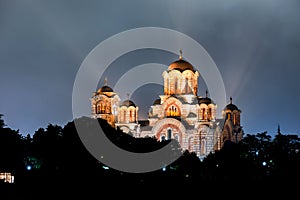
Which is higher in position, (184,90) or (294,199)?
(184,90)

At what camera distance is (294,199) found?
1057 inches

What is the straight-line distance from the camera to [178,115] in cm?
6303

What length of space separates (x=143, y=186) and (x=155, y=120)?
Result: 1327 inches

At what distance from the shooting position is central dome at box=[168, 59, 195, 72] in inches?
2511

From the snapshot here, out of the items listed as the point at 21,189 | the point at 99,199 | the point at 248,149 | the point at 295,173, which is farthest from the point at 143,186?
the point at 248,149

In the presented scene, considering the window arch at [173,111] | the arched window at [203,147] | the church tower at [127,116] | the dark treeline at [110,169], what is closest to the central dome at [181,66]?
the window arch at [173,111]

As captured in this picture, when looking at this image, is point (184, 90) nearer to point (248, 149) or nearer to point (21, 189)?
point (248, 149)

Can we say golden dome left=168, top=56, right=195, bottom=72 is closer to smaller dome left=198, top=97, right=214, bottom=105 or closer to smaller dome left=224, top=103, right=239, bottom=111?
smaller dome left=198, top=97, right=214, bottom=105

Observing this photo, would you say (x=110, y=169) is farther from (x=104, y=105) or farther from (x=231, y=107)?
(x=231, y=107)

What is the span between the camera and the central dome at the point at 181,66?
63.8 meters

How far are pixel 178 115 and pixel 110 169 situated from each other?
2498 centimetres

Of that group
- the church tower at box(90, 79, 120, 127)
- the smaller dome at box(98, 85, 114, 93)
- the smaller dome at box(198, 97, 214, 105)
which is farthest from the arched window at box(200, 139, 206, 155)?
the smaller dome at box(98, 85, 114, 93)

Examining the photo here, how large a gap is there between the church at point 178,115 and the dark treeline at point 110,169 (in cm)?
501

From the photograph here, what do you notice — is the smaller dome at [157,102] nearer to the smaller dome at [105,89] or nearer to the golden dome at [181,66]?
the golden dome at [181,66]
